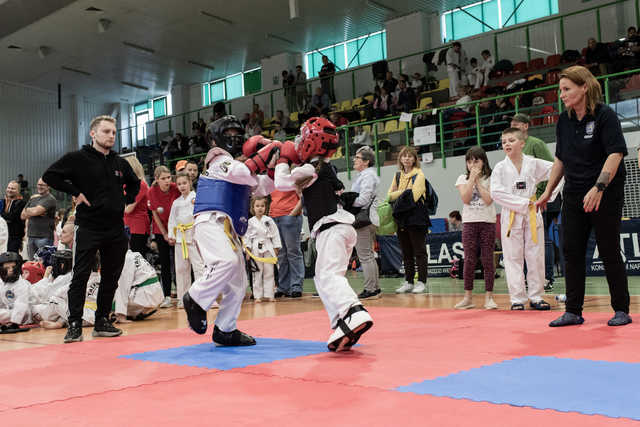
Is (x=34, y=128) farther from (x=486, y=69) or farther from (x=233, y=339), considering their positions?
(x=233, y=339)

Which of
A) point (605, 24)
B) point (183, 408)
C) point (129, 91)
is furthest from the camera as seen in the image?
point (129, 91)

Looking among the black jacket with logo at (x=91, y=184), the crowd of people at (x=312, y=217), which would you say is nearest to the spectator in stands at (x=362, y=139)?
the crowd of people at (x=312, y=217)

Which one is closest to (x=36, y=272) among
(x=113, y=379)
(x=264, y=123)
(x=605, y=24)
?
(x=113, y=379)

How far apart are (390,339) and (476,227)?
197 centimetres

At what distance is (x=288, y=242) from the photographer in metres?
7.70

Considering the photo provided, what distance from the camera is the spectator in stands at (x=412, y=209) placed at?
7168 millimetres

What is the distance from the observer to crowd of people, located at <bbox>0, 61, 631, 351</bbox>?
387cm

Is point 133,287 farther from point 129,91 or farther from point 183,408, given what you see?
point 129,91

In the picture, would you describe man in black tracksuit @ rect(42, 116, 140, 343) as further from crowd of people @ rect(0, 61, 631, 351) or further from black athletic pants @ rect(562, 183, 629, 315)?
black athletic pants @ rect(562, 183, 629, 315)

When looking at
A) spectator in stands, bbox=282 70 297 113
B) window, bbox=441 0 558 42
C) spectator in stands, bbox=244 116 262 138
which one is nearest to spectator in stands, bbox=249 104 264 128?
spectator in stands, bbox=244 116 262 138

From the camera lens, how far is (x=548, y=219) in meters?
6.91

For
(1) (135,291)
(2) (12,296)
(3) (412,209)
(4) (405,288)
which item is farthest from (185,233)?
(4) (405,288)

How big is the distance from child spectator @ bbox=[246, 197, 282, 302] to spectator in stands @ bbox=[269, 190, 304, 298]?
0.18m

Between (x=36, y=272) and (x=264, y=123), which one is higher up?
(x=264, y=123)
